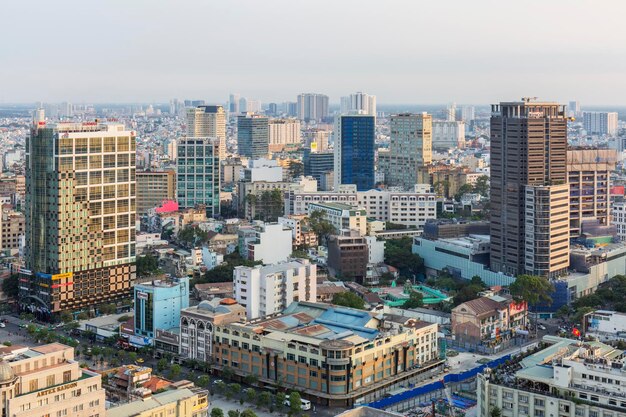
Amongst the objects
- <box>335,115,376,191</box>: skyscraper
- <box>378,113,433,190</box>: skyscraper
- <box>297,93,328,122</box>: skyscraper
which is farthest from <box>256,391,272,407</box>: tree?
<box>297,93,328,122</box>: skyscraper

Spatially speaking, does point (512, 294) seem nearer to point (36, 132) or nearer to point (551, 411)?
point (551, 411)

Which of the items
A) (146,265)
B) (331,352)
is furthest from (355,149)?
(331,352)

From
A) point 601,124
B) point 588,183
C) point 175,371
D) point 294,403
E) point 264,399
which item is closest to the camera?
point 294,403

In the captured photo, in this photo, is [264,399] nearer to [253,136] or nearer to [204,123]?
[253,136]

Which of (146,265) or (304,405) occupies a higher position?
(146,265)

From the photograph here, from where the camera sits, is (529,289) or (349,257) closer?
(529,289)

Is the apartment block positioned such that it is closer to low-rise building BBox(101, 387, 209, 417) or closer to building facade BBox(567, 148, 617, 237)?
building facade BBox(567, 148, 617, 237)

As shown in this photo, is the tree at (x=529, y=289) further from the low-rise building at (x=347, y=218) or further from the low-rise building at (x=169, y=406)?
the low-rise building at (x=169, y=406)
